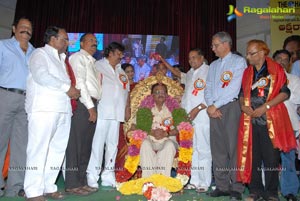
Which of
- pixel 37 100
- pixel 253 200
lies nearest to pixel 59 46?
pixel 37 100

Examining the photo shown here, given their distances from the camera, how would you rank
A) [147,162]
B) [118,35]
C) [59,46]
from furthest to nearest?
[118,35]
[147,162]
[59,46]

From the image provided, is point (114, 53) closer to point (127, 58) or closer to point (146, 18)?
point (127, 58)

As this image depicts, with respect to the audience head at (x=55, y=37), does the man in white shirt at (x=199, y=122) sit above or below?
below

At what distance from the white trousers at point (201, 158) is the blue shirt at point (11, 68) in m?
2.21

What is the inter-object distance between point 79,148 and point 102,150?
1.56ft

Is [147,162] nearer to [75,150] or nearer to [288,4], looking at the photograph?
[75,150]

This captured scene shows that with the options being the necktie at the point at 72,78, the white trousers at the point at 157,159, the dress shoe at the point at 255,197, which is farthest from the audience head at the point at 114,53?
the dress shoe at the point at 255,197

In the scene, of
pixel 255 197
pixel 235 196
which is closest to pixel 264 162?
pixel 255 197

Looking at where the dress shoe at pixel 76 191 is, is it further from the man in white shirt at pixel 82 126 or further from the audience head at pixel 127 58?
the audience head at pixel 127 58

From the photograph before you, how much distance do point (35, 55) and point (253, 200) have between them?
2.69 meters

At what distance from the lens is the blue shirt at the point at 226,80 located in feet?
11.1

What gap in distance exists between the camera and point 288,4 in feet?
23.0

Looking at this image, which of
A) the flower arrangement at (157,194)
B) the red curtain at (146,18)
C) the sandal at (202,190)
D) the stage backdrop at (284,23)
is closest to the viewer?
the flower arrangement at (157,194)

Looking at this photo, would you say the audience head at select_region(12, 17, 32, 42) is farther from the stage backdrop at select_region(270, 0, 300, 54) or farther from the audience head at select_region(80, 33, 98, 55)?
the stage backdrop at select_region(270, 0, 300, 54)
